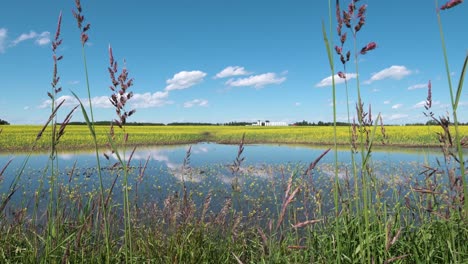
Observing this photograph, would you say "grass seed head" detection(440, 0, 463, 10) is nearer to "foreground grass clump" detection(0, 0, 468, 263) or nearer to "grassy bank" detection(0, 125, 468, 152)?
"foreground grass clump" detection(0, 0, 468, 263)

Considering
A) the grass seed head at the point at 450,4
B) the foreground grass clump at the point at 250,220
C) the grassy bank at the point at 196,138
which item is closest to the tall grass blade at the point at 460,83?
the foreground grass clump at the point at 250,220

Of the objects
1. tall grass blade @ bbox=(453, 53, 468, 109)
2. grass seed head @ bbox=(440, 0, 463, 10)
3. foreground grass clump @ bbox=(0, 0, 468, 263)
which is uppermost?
grass seed head @ bbox=(440, 0, 463, 10)

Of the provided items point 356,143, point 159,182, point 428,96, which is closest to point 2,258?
point 356,143

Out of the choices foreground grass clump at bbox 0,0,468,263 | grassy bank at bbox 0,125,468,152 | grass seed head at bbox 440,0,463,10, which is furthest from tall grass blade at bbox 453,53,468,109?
grassy bank at bbox 0,125,468,152

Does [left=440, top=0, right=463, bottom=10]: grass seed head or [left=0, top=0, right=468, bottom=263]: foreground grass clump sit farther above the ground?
[left=440, top=0, right=463, bottom=10]: grass seed head

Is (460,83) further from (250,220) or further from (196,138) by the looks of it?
(196,138)

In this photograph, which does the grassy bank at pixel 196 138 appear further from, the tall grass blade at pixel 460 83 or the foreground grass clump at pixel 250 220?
the tall grass blade at pixel 460 83

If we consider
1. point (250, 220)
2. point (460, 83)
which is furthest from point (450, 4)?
point (250, 220)

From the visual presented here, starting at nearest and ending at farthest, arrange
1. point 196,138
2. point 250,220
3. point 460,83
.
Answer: point 460,83 → point 250,220 → point 196,138

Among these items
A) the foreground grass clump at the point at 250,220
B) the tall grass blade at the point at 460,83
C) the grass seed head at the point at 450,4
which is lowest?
the foreground grass clump at the point at 250,220

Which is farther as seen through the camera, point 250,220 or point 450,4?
point 250,220

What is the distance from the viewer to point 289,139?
110 ft

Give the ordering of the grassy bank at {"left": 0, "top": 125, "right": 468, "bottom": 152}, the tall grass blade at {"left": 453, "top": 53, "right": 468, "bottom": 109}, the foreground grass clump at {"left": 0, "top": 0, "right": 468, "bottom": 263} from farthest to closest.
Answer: the grassy bank at {"left": 0, "top": 125, "right": 468, "bottom": 152} < the foreground grass clump at {"left": 0, "top": 0, "right": 468, "bottom": 263} < the tall grass blade at {"left": 453, "top": 53, "right": 468, "bottom": 109}

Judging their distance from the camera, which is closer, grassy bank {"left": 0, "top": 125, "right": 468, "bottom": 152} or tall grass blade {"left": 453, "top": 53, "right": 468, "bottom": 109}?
tall grass blade {"left": 453, "top": 53, "right": 468, "bottom": 109}
